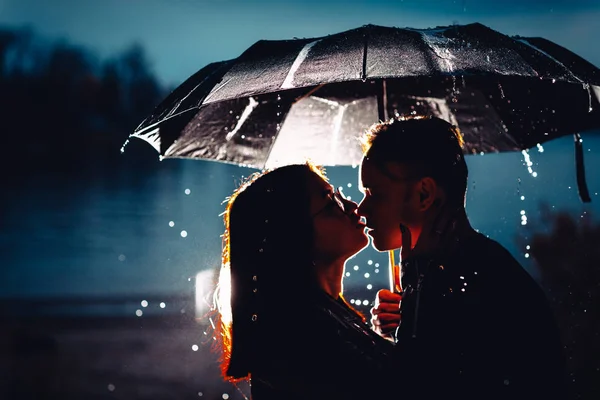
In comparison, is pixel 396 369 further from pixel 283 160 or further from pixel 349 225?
pixel 283 160

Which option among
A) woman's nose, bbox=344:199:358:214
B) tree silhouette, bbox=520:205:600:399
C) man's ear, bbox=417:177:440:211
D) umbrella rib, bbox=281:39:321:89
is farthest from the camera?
tree silhouette, bbox=520:205:600:399

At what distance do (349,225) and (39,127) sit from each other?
4689 cm

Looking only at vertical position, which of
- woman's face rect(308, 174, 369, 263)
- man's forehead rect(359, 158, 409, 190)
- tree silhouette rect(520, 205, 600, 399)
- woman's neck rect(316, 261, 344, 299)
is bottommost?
tree silhouette rect(520, 205, 600, 399)

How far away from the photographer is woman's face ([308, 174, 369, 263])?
2.58 m

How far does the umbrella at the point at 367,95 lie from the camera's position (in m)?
2.51

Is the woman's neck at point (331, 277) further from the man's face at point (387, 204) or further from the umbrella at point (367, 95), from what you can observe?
the umbrella at point (367, 95)

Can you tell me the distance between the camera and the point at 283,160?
429 cm

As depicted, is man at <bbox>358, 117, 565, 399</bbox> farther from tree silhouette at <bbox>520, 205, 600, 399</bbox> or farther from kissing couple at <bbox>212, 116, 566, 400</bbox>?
tree silhouette at <bbox>520, 205, 600, 399</bbox>

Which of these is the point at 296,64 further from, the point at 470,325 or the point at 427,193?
the point at 470,325

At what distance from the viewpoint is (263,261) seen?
2.36 metres

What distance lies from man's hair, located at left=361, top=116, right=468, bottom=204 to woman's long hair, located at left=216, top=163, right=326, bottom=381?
40 cm

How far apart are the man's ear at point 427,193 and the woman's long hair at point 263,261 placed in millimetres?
506

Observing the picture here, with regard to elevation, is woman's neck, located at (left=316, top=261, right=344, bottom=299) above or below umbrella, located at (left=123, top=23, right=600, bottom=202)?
below

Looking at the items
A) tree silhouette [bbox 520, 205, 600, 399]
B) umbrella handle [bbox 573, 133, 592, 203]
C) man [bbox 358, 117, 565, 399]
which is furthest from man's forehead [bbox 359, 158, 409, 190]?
tree silhouette [bbox 520, 205, 600, 399]
